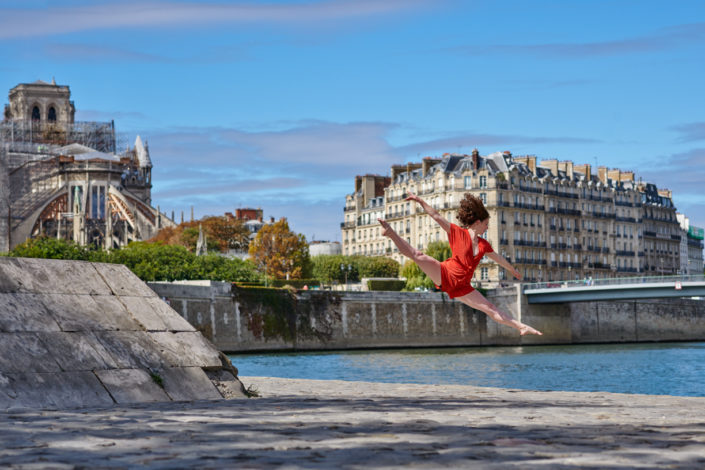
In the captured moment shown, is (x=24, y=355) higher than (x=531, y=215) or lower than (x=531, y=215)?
lower

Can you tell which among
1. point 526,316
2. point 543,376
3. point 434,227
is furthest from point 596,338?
point 543,376

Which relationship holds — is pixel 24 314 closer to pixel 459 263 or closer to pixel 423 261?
pixel 423 261

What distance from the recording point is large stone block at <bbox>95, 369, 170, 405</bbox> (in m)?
10.6

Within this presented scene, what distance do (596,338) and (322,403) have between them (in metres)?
77.2

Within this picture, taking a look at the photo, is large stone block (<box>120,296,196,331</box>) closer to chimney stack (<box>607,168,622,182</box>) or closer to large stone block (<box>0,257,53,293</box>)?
large stone block (<box>0,257,53,293</box>)

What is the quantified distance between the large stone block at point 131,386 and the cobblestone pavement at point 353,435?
0.48 m

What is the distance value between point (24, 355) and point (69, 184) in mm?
129754

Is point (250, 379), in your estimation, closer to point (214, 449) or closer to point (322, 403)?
point (322, 403)

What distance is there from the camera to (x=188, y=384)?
11.5 meters

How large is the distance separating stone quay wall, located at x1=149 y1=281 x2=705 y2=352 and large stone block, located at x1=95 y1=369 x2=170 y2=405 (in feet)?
155

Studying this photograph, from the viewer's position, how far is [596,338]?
85.2 m

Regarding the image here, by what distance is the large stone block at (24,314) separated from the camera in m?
11.0

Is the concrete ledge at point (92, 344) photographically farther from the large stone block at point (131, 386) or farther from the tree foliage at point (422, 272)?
the tree foliage at point (422, 272)

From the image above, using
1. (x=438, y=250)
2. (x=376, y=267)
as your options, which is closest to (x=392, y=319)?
(x=438, y=250)
